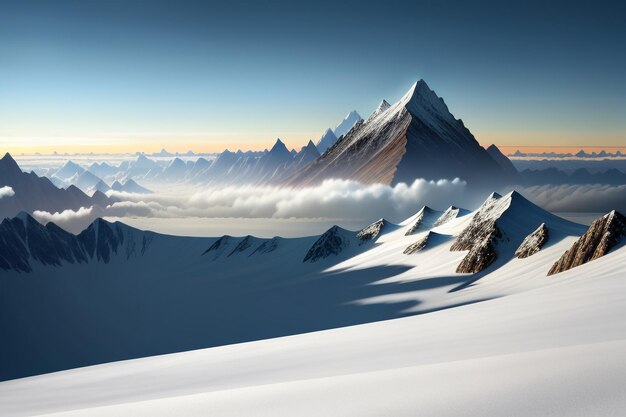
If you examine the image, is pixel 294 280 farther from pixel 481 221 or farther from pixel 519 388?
pixel 519 388

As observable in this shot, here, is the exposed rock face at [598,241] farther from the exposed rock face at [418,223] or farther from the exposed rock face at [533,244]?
the exposed rock face at [418,223]

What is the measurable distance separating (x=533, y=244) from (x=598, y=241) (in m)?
28.3

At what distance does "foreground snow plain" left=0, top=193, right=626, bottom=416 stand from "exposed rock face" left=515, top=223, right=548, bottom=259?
75.9m

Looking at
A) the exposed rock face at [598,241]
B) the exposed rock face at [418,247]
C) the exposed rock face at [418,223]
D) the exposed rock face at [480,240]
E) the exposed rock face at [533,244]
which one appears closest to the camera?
the exposed rock face at [598,241]

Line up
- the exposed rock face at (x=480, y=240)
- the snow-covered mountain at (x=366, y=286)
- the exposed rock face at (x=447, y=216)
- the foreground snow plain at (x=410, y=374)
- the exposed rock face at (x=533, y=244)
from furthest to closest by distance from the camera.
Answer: the exposed rock face at (x=447, y=216) → the exposed rock face at (x=480, y=240) → the exposed rock face at (x=533, y=244) → the snow-covered mountain at (x=366, y=286) → the foreground snow plain at (x=410, y=374)

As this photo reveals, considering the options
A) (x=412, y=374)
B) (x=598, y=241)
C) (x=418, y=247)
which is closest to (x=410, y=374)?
(x=412, y=374)

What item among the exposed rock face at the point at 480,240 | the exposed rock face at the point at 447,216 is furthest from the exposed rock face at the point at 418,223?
the exposed rock face at the point at 480,240

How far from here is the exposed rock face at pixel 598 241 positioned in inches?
2621

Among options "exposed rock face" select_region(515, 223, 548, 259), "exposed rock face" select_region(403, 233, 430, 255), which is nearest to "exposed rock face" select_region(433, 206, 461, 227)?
"exposed rock face" select_region(403, 233, 430, 255)

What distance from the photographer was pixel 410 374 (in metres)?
11.8

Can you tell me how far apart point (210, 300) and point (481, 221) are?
11262 cm

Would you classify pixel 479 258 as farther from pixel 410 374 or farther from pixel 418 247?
pixel 410 374

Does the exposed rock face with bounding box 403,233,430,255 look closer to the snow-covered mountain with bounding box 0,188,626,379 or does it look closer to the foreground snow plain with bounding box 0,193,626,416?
the snow-covered mountain with bounding box 0,188,626,379

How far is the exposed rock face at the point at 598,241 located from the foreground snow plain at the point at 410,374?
48.5 metres
